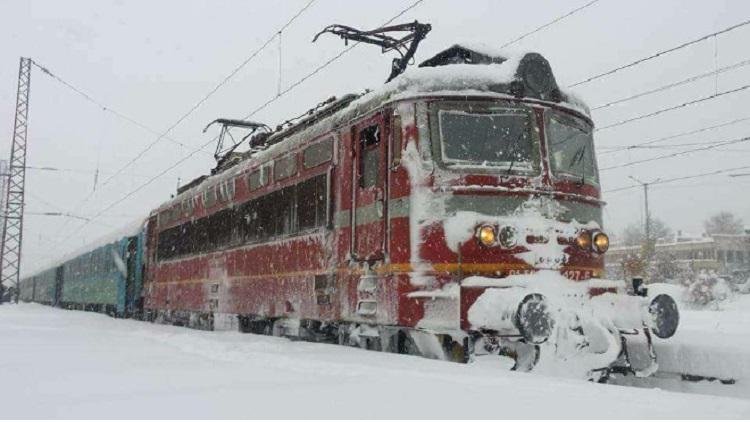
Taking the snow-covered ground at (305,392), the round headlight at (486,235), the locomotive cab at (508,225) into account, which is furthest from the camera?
the round headlight at (486,235)

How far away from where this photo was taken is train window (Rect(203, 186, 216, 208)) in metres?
12.9

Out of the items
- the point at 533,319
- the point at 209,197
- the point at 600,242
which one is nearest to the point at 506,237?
the point at 533,319

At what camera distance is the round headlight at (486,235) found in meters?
6.64

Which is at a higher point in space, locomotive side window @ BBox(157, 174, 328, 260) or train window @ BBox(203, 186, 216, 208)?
train window @ BBox(203, 186, 216, 208)

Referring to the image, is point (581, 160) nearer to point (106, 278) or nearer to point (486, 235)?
point (486, 235)

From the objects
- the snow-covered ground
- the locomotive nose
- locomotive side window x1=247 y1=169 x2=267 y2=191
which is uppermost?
locomotive side window x1=247 y1=169 x2=267 y2=191

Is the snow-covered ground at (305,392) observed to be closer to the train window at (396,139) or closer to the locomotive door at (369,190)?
the locomotive door at (369,190)

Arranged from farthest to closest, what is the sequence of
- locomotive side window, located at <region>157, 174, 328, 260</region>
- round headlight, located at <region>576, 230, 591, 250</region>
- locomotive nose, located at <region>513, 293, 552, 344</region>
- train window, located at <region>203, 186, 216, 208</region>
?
train window, located at <region>203, 186, 216, 208</region>, locomotive side window, located at <region>157, 174, 328, 260</region>, round headlight, located at <region>576, 230, 591, 250</region>, locomotive nose, located at <region>513, 293, 552, 344</region>

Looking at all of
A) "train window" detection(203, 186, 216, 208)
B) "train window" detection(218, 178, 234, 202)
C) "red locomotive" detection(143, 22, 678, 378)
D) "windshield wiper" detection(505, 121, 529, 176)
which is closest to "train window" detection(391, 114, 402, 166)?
"red locomotive" detection(143, 22, 678, 378)

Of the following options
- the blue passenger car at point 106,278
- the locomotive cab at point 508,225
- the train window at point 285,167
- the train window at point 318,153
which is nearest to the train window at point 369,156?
the locomotive cab at point 508,225

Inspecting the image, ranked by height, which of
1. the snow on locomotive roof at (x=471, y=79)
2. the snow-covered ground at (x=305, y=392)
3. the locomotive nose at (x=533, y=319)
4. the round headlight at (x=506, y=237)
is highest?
the snow on locomotive roof at (x=471, y=79)

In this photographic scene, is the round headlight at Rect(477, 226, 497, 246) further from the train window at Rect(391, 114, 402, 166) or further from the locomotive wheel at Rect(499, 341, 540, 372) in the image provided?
the train window at Rect(391, 114, 402, 166)

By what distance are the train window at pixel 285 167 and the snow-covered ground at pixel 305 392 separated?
12.6ft

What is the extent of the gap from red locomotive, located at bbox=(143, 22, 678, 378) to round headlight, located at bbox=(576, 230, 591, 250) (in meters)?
0.01
